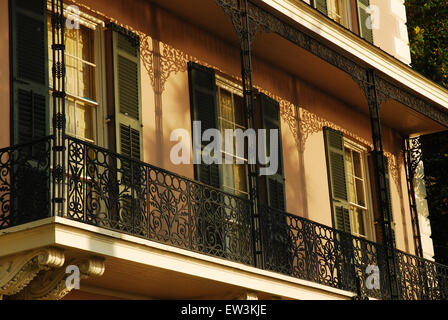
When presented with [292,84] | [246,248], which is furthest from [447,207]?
[246,248]

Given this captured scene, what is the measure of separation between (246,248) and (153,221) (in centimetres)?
163

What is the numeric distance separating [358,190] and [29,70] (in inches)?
286

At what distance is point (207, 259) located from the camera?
1018 cm

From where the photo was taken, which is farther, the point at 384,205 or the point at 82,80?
the point at 384,205

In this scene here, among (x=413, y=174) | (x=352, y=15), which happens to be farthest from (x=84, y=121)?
(x=413, y=174)

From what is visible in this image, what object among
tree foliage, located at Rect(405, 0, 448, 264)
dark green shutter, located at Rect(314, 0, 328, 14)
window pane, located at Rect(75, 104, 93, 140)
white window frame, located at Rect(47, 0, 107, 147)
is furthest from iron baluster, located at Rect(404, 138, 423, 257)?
window pane, located at Rect(75, 104, 93, 140)

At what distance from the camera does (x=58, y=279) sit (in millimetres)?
9023

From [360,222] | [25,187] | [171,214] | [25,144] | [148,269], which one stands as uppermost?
[360,222]

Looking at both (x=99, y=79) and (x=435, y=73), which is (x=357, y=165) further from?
(x=99, y=79)

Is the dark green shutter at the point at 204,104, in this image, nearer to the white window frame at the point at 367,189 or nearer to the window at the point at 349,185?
the window at the point at 349,185

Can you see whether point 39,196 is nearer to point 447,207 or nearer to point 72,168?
point 72,168

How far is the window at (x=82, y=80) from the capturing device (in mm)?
10562

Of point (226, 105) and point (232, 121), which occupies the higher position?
point (226, 105)

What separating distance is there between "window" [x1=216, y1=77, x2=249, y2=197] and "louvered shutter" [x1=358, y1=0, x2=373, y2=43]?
3514 mm
